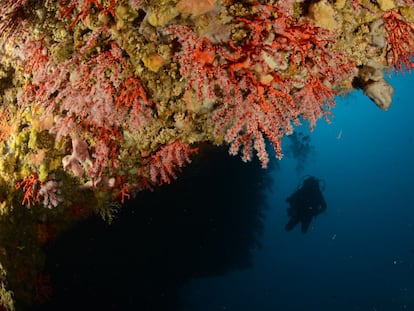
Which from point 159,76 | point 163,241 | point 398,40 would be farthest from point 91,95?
point 163,241

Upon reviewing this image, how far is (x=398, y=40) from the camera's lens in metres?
4.11

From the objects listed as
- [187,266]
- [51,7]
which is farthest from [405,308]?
[51,7]

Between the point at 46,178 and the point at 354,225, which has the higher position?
the point at 46,178

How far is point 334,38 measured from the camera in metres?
3.46

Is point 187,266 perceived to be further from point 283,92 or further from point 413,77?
point 413,77

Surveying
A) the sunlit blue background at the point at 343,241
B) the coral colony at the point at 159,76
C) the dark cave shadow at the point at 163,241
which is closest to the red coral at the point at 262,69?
the coral colony at the point at 159,76

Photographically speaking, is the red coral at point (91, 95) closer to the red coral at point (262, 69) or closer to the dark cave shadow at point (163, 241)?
the red coral at point (262, 69)

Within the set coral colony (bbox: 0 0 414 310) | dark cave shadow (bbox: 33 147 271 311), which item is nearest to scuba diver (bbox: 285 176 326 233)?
dark cave shadow (bbox: 33 147 271 311)

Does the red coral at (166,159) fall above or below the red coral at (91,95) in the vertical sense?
below

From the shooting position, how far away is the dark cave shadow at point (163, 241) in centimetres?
781

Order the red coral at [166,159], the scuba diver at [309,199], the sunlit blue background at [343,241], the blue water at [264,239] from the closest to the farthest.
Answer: the red coral at [166,159] → the blue water at [264,239] → the scuba diver at [309,199] → the sunlit blue background at [343,241]

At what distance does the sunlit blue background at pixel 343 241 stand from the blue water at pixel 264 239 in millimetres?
116

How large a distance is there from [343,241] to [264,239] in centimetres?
988

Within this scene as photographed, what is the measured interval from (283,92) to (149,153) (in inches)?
84.0
